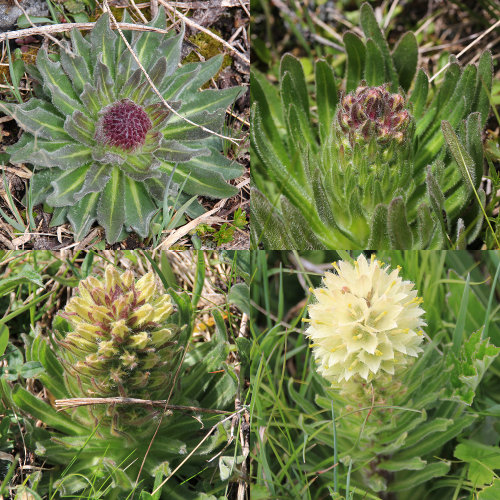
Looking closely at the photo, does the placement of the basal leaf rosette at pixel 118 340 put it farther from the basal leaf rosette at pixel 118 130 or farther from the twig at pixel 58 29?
the twig at pixel 58 29

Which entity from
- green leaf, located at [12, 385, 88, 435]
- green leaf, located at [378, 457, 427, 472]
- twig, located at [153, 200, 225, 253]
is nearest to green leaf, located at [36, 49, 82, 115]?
twig, located at [153, 200, 225, 253]

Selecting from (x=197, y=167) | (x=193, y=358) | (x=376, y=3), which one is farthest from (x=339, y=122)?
(x=376, y=3)

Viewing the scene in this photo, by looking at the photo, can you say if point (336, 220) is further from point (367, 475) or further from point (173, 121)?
point (367, 475)

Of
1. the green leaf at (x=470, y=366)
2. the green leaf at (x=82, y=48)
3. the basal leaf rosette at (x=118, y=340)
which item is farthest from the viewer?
the green leaf at (x=82, y=48)

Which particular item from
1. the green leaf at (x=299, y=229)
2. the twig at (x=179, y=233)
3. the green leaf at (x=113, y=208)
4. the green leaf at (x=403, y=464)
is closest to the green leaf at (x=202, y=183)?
the twig at (x=179, y=233)

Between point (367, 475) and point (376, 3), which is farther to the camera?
point (376, 3)

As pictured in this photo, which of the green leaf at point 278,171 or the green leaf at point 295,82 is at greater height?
the green leaf at point 295,82
